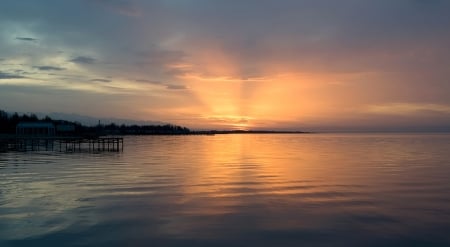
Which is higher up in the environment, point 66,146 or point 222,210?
point 66,146

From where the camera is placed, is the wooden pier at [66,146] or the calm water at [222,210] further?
the wooden pier at [66,146]

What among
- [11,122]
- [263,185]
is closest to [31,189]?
[263,185]

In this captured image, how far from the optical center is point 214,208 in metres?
16.4

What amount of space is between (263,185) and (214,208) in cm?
702

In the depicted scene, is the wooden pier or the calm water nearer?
the calm water

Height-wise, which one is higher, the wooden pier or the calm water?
the wooden pier

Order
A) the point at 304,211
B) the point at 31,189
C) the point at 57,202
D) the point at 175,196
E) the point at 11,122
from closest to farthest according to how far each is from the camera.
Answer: the point at 304,211 < the point at 57,202 < the point at 175,196 < the point at 31,189 < the point at 11,122

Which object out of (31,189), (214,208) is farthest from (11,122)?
(214,208)

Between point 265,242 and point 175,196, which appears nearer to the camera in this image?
point 265,242

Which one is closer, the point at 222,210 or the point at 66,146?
the point at 222,210

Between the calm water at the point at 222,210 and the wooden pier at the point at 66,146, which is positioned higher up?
the wooden pier at the point at 66,146

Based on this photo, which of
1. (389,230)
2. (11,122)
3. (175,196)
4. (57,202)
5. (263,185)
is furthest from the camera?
(11,122)

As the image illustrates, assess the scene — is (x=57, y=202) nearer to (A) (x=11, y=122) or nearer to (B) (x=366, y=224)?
(B) (x=366, y=224)

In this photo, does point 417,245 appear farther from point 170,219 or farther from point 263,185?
point 263,185
